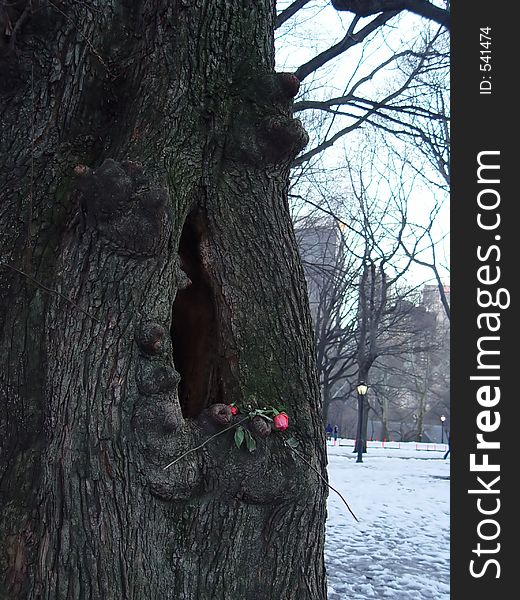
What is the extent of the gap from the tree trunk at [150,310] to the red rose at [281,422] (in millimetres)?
77

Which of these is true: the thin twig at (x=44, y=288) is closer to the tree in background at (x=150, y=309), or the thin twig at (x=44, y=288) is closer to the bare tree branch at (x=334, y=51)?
the tree in background at (x=150, y=309)

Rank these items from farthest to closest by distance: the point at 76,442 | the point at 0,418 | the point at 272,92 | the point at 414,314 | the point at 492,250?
the point at 414,314 → the point at 492,250 → the point at 272,92 → the point at 0,418 → the point at 76,442

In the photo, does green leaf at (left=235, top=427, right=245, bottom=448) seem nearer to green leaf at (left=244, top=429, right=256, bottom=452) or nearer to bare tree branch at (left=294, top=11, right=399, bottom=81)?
green leaf at (left=244, top=429, right=256, bottom=452)

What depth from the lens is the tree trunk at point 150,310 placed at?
2545mm

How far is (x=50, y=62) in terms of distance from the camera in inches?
130

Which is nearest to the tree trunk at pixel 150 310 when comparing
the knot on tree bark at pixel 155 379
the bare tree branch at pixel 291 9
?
the knot on tree bark at pixel 155 379

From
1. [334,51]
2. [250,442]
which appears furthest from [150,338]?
[334,51]

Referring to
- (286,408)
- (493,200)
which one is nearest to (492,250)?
→ (493,200)

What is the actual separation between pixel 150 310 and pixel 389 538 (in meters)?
6.47

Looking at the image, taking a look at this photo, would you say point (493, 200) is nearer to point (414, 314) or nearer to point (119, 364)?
point (119, 364)

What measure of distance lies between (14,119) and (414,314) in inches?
792

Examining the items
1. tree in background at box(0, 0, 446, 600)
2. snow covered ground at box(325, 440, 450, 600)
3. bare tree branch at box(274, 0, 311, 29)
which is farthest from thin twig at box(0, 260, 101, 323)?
bare tree branch at box(274, 0, 311, 29)

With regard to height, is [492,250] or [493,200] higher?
[493,200]

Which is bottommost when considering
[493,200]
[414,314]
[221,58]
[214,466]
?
[214,466]
